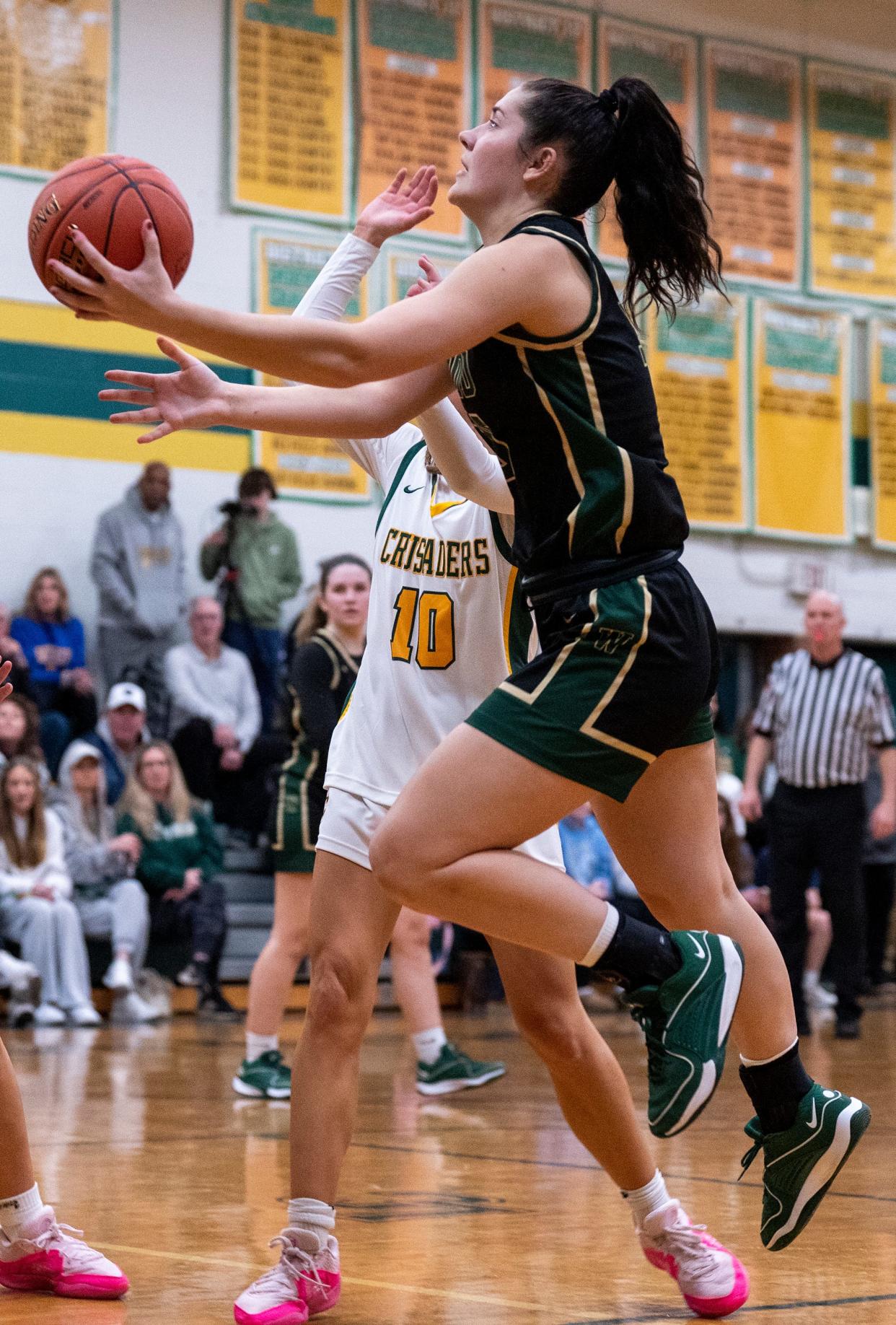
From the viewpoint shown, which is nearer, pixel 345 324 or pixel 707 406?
pixel 345 324

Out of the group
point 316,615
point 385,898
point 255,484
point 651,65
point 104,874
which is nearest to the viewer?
point 385,898

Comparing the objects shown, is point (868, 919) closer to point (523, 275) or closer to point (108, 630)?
point (108, 630)

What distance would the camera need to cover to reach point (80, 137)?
12.4 m

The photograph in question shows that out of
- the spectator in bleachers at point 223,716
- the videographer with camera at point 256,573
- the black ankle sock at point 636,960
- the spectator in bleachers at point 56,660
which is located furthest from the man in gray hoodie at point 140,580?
the black ankle sock at point 636,960

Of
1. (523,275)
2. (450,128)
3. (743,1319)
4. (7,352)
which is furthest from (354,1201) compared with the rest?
(450,128)

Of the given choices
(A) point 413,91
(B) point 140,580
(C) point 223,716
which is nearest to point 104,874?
(C) point 223,716

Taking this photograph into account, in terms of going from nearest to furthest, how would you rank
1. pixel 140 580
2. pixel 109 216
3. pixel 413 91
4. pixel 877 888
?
pixel 109 216 < pixel 140 580 < pixel 877 888 < pixel 413 91

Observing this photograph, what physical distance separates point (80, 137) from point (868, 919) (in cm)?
775

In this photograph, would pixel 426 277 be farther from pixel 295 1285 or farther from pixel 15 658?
pixel 15 658

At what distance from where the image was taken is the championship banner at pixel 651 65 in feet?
47.1

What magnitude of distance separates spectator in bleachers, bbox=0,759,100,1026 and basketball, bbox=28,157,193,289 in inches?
271

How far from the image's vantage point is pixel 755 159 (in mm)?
15086

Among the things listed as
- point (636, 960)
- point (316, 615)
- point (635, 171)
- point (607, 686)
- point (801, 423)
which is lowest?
point (636, 960)

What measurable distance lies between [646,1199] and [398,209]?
1.95 metres
